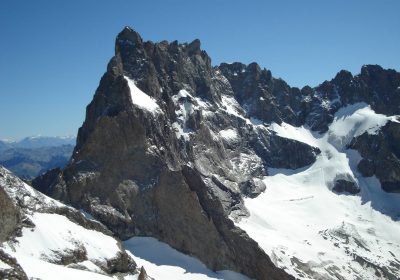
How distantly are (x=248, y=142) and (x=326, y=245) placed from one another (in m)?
66.9

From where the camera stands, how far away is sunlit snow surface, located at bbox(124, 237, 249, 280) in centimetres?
9312

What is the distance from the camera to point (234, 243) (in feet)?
348

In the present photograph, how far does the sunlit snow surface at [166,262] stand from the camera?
306ft

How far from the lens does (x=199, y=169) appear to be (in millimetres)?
145625

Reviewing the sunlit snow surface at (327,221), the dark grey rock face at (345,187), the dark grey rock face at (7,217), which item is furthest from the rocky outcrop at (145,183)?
the dark grey rock face at (345,187)

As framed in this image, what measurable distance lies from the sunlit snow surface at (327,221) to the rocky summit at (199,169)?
24.2 inches

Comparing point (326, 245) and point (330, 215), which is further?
point (330, 215)

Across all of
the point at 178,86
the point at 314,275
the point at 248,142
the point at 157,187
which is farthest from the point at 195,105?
the point at 314,275

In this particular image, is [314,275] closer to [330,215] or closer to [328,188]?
[330,215]

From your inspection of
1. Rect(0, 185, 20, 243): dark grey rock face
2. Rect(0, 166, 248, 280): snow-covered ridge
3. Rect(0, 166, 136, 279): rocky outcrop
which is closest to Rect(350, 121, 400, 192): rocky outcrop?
Rect(0, 166, 248, 280): snow-covered ridge

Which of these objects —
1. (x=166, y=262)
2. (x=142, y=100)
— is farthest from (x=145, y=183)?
(x=142, y=100)

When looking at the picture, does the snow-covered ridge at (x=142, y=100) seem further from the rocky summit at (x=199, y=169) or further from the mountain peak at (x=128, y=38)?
the mountain peak at (x=128, y=38)

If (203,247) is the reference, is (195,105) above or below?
above

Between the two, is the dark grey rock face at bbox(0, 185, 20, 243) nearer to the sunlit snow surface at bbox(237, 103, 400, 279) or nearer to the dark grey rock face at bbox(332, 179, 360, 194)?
the sunlit snow surface at bbox(237, 103, 400, 279)
